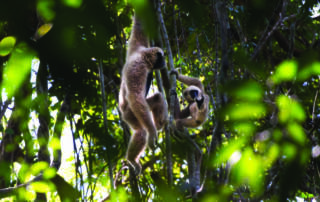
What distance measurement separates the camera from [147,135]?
510 centimetres

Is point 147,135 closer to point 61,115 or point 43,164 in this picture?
Result: point 61,115

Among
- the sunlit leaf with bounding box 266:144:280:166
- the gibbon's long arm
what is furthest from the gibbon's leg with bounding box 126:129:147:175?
the sunlit leaf with bounding box 266:144:280:166

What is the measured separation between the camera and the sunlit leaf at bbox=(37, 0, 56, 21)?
2.56ft

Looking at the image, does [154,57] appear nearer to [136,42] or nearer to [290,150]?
[136,42]

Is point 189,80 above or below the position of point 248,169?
above

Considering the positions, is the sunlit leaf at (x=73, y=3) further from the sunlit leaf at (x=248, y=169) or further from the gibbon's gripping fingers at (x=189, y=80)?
the gibbon's gripping fingers at (x=189, y=80)

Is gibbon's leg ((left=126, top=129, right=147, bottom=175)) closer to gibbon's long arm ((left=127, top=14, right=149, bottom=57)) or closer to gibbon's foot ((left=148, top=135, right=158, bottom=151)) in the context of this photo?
gibbon's foot ((left=148, top=135, right=158, bottom=151))

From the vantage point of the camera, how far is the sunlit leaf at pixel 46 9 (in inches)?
30.7

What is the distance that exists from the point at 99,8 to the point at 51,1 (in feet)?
0.46

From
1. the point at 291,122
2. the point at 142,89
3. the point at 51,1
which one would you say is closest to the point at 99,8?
the point at 51,1

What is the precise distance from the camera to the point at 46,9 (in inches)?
31.0

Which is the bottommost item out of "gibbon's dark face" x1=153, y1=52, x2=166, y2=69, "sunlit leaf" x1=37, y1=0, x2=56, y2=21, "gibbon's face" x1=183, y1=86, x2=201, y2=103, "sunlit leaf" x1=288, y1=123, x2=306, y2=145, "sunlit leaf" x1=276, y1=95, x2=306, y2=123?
"sunlit leaf" x1=288, y1=123, x2=306, y2=145

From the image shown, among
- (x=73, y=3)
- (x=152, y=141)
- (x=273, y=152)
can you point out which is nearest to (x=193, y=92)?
(x=152, y=141)

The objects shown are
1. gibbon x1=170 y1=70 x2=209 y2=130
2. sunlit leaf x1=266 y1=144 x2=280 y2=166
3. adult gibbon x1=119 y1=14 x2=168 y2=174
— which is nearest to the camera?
sunlit leaf x1=266 y1=144 x2=280 y2=166
